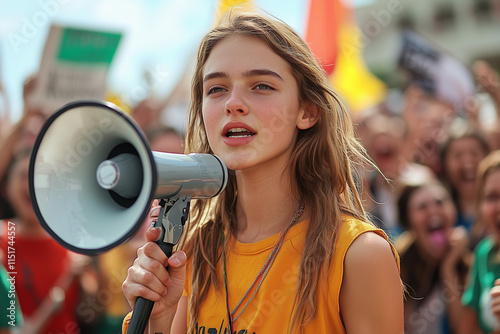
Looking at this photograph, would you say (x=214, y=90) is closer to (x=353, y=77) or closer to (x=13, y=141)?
(x=13, y=141)

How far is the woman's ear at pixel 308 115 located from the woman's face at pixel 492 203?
187 centimetres

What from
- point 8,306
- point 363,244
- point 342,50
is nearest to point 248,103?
point 363,244

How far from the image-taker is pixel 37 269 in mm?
3787

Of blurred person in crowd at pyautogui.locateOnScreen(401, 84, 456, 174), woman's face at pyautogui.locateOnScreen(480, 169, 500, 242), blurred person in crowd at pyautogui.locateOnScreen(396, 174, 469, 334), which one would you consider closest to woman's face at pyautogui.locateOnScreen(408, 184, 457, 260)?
blurred person in crowd at pyautogui.locateOnScreen(396, 174, 469, 334)

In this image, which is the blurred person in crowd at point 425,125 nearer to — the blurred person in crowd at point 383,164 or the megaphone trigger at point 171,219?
the blurred person in crowd at point 383,164

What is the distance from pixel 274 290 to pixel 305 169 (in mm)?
445

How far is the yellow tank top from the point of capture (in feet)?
5.52

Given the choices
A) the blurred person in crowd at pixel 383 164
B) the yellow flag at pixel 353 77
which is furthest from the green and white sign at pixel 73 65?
the yellow flag at pixel 353 77

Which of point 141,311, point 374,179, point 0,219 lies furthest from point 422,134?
point 141,311

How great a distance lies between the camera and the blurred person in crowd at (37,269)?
3.67m

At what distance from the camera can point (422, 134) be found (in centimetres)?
570

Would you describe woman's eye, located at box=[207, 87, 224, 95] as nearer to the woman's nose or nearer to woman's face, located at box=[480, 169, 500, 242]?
the woman's nose

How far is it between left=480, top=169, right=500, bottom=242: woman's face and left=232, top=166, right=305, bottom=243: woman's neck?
1.88 m

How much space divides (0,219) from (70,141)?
8.66 feet
